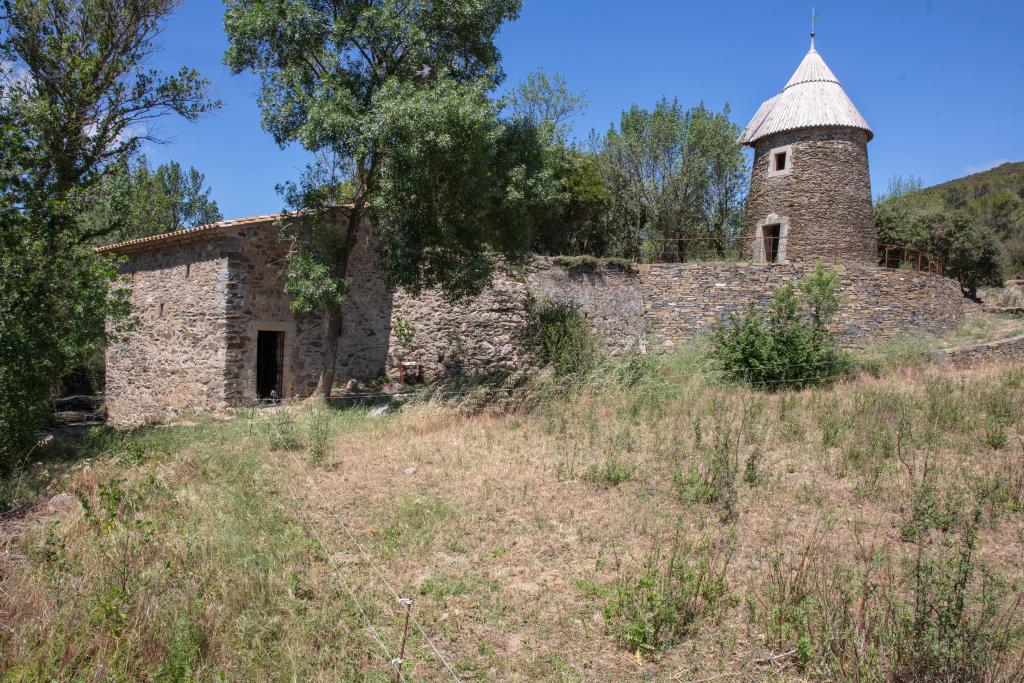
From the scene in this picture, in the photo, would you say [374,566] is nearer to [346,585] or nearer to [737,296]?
[346,585]

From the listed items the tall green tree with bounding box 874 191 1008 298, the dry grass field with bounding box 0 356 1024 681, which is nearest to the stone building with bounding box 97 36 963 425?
the dry grass field with bounding box 0 356 1024 681

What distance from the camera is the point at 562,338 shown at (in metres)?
14.0

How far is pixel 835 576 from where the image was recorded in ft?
15.3

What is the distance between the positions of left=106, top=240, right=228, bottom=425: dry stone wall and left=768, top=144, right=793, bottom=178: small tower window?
1650cm

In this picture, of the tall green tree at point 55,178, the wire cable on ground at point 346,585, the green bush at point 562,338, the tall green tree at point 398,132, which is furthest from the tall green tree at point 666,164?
the wire cable on ground at point 346,585

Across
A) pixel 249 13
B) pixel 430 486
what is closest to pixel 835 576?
pixel 430 486

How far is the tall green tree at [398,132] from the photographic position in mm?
10867

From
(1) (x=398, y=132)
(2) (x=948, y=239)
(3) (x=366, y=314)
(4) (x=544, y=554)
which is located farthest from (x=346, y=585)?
(2) (x=948, y=239)

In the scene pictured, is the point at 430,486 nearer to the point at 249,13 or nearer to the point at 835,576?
the point at 835,576

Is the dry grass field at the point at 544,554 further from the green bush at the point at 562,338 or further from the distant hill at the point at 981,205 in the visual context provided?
the distant hill at the point at 981,205

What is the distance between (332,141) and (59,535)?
26.4ft

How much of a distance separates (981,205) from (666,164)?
114 feet

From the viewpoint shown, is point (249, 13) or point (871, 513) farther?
point (249, 13)

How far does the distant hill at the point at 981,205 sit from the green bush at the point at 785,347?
16.6 m
